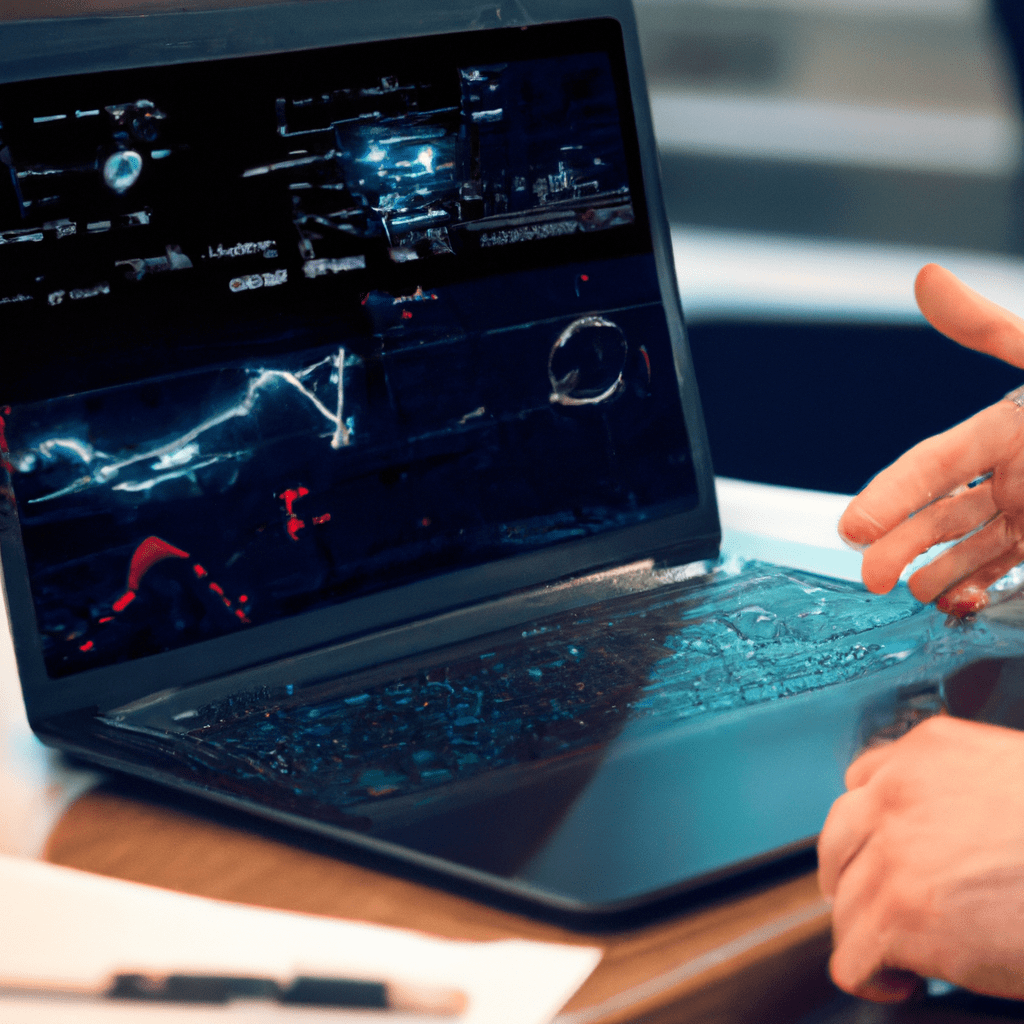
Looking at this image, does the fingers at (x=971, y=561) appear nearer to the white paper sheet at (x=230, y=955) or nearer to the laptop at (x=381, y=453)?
the laptop at (x=381, y=453)

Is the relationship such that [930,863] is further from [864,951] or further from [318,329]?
[318,329]

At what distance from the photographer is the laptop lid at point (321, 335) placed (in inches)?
21.0

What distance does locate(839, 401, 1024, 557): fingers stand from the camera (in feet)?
1.91

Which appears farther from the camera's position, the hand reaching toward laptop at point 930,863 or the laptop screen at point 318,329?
the laptop screen at point 318,329

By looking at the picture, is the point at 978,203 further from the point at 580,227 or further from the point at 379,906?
the point at 379,906

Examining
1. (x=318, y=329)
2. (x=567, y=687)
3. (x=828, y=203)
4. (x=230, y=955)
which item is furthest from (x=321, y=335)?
(x=828, y=203)

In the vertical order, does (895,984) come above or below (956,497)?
below

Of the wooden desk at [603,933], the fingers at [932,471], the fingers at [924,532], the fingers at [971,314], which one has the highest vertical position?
the fingers at [971,314]

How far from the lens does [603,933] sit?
0.35 metres

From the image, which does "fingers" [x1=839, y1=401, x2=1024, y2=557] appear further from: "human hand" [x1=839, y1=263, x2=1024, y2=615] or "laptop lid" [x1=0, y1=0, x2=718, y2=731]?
"laptop lid" [x1=0, y1=0, x2=718, y2=731]

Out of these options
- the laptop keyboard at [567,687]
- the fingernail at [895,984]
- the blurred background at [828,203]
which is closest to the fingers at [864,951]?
the fingernail at [895,984]

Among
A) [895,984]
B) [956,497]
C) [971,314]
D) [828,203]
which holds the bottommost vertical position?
[895,984]

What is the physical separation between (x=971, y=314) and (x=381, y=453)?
1.29 feet

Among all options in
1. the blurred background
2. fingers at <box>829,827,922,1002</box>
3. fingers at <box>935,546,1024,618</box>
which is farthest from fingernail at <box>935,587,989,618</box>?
the blurred background
